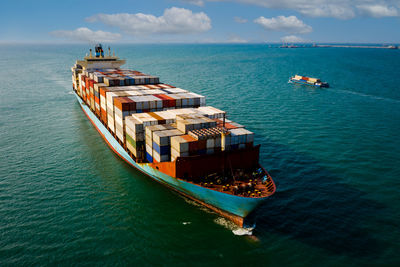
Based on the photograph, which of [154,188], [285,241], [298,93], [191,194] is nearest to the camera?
[285,241]

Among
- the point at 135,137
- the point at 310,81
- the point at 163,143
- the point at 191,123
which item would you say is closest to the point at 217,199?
the point at 163,143

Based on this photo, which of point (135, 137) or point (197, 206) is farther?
point (135, 137)

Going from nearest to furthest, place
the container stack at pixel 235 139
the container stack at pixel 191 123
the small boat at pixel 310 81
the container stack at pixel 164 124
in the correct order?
the container stack at pixel 164 124 → the container stack at pixel 235 139 → the container stack at pixel 191 123 → the small boat at pixel 310 81

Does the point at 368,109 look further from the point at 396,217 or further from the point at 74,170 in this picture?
the point at 74,170

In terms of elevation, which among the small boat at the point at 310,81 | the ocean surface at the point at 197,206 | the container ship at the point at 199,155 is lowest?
the ocean surface at the point at 197,206

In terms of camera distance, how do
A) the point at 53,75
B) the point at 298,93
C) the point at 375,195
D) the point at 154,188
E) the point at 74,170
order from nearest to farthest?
the point at 375,195
the point at 154,188
the point at 74,170
the point at 298,93
the point at 53,75

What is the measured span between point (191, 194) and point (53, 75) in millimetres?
109594

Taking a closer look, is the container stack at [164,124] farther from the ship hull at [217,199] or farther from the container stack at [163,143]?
the ship hull at [217,199]

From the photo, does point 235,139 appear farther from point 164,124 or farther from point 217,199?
point 164,124

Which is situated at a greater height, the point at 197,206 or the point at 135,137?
the point at 135,137

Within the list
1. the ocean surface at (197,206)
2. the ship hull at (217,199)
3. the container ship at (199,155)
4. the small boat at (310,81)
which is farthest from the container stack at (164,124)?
the small boat at (310,81)

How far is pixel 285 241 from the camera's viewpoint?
2286 cm

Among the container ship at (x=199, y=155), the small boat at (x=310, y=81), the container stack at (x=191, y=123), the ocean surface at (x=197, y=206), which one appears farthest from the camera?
the small boat at (x=310, y=81)

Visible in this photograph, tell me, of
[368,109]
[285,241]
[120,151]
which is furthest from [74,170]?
[368,109]
